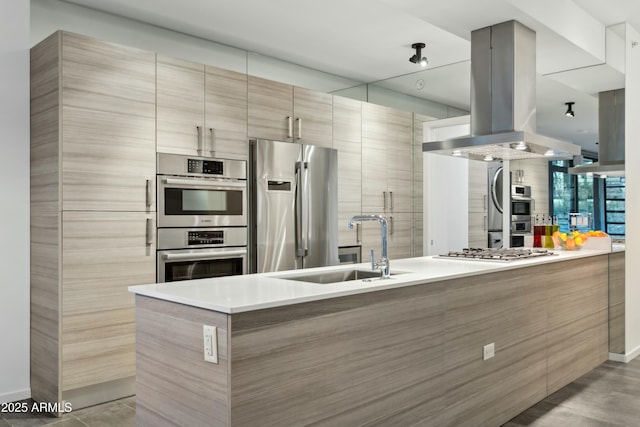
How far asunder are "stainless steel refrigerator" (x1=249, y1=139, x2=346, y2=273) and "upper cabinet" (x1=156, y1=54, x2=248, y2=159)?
9.6 inches

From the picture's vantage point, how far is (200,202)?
377 cm

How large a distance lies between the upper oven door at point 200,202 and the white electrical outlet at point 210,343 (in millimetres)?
1894

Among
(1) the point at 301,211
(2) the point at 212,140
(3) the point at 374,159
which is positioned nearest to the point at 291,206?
(1) the point at 301,211

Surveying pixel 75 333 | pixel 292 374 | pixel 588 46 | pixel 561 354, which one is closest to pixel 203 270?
pixel 75 333

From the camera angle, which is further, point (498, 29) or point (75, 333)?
point (498, 29)

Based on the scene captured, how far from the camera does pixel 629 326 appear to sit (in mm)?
4367

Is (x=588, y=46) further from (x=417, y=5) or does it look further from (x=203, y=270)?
(x=203, y=270)

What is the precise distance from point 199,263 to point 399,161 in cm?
254

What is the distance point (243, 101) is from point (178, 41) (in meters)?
0.83

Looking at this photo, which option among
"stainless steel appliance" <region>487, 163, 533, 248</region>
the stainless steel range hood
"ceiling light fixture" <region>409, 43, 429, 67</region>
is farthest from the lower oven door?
the stainless steel range hood

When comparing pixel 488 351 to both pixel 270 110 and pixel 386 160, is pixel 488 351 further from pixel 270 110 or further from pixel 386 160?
pixel 386 160

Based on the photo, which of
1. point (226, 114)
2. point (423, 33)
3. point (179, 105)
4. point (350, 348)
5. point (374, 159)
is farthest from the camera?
point (374, 159)

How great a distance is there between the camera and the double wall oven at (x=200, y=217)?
141 inches

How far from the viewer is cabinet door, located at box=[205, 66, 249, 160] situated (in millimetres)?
3830
